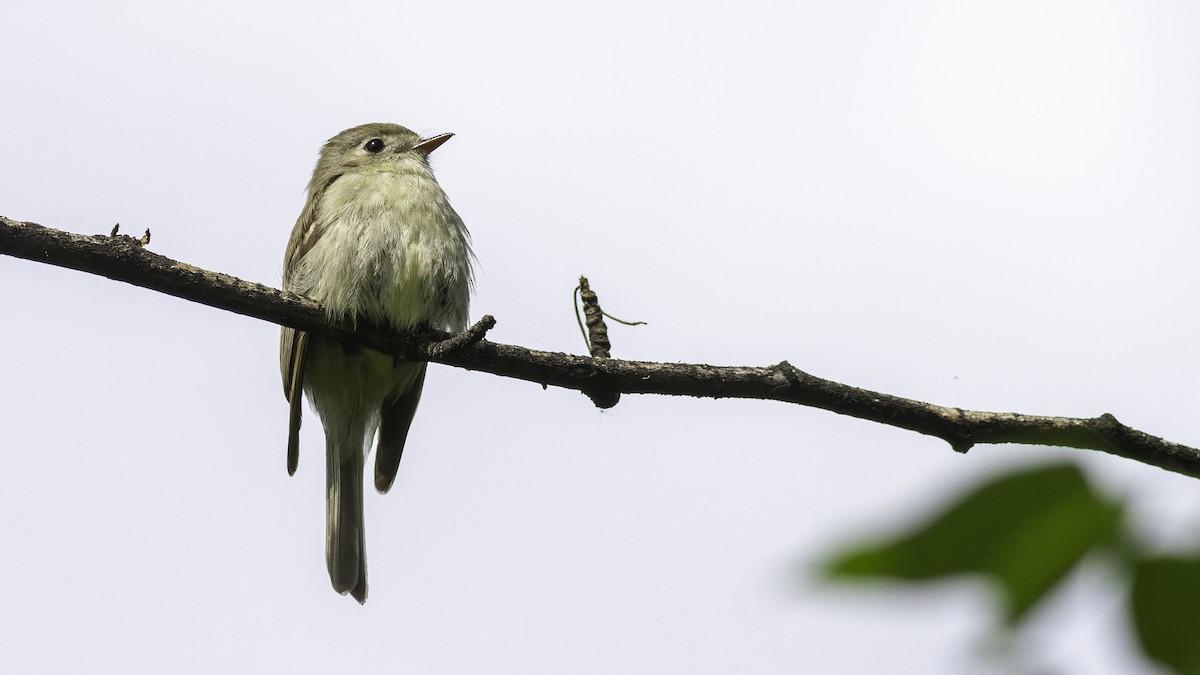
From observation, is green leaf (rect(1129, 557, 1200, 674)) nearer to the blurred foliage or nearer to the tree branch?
the blurred foliage

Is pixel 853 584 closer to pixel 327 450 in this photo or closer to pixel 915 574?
pixel 915 574

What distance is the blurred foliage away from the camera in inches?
31.5

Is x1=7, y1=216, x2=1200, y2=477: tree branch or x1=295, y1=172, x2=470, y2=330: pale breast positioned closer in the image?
x1=7, y1=216, x2=1200, y2=477: tree branch

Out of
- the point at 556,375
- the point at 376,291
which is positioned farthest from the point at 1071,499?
Answer: the point at 376,291

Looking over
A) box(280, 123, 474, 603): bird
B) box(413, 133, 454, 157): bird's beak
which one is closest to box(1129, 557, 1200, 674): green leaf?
box(280, 123, 474, 603): bird

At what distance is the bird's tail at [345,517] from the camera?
7.04 metres

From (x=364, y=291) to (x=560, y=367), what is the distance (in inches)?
78.7

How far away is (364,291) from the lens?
581 centimetres

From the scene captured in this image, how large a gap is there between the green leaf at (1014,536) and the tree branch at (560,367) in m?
2.40

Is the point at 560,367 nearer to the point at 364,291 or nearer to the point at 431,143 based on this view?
the point at 364,291

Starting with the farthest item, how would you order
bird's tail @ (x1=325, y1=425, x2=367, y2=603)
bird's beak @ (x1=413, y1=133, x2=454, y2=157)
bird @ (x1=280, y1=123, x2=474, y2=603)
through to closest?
bird's beak @ (x1=413, y1=133, x2=454, y2=157) → bird's tail @ (x1=325, y1=425, x2=367, y2=603) → bird @ (x1=280, y1=123, x2=474, y2=603)

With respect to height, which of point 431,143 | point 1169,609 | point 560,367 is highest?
point 431,143

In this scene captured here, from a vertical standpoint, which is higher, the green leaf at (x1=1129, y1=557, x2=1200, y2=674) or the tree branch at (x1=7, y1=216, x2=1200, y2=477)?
the tree branch at (x1=7, y1=216, x2=1200, y2=477)

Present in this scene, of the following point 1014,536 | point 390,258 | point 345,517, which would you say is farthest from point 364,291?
point 1014,536
